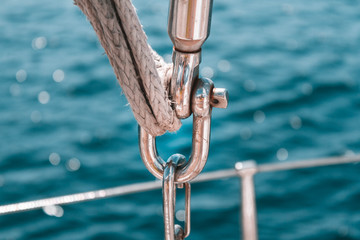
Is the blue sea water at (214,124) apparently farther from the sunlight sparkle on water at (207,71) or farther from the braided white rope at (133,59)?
the braided white rope at (133,59)

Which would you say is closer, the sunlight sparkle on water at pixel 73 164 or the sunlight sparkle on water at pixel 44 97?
the sunlight sparkle on water at pixel 73 164

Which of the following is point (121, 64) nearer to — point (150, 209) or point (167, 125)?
point (167, 125)

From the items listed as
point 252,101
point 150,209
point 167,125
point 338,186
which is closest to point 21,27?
point 252,101

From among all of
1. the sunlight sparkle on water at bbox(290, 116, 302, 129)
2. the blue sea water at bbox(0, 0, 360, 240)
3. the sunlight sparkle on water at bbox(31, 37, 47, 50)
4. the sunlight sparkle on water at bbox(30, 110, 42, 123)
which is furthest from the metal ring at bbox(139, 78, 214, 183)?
the sunlight sparkle on water at bbox(31, 37, 47, 50)

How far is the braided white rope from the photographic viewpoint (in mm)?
500

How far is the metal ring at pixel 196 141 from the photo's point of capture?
1.73 ft

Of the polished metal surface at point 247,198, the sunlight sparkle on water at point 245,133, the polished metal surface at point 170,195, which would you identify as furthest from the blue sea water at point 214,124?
the polished metal surface at point 170,195

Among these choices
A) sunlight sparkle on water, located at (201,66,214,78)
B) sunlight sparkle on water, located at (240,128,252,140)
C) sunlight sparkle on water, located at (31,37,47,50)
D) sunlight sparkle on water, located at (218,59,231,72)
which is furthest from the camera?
sunlight sparkle on water, located at (31,37,47,50)

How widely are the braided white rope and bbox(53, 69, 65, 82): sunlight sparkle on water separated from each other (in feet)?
12.5

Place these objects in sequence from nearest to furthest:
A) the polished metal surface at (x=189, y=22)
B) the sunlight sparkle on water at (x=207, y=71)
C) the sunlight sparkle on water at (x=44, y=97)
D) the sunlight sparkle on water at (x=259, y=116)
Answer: the polished metal surface at (x=189, y=22)
the sunlight sparkle on water at (x=259, y=116)
the sunlight sparkle on water at (x=44, y=97)
the sunlight sparkle on water at (x=207, y=71)

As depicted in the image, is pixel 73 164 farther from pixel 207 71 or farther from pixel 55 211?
pixel 207 71

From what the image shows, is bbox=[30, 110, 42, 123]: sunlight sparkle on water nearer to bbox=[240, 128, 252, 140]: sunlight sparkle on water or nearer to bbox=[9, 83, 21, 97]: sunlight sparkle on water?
bbox=[9, 83, 21, 97]: sunlight sparkle on water

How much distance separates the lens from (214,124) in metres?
3.75

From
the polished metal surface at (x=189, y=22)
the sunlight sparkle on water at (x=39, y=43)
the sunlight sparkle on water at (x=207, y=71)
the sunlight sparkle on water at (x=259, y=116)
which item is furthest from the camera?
the sunlight sparkle on water at (x=39, y=43)
